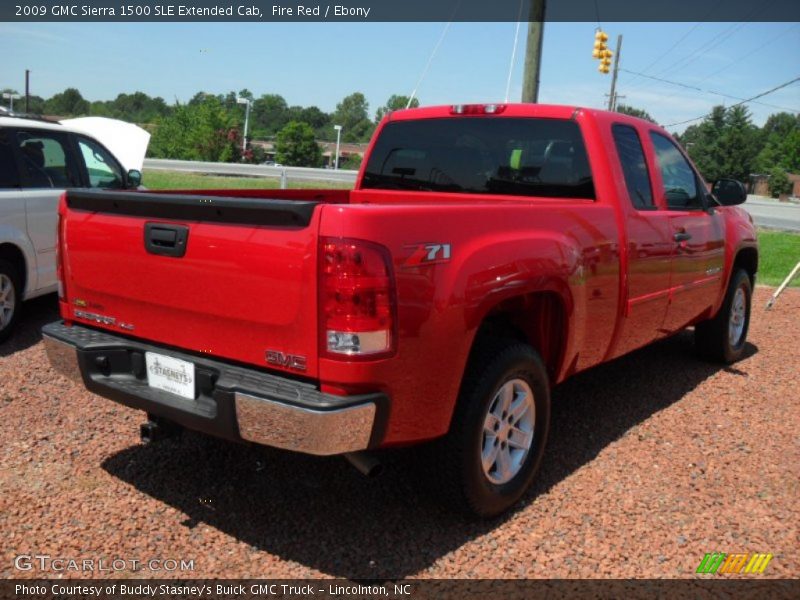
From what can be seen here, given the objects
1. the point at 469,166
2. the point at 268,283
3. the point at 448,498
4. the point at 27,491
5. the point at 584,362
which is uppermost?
the point at 469,166

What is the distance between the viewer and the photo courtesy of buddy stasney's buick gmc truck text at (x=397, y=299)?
251cm

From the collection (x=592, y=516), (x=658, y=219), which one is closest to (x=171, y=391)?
(x=592, y=516)

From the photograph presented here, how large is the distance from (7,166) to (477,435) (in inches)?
188

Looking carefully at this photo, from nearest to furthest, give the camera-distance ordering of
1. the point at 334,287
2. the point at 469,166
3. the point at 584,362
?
the point at 334,287, the point at 584,362, the point at 469,166

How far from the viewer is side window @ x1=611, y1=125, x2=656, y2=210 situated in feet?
13.8

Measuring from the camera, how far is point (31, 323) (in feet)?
21.1

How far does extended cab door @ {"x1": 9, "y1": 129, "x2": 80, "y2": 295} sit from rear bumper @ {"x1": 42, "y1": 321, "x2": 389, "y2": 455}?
3.25 metres

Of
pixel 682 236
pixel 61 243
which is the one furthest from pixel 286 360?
pixel 682 236

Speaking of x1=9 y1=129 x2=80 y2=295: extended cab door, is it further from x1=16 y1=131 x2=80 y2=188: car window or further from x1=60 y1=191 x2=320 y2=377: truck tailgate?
x1=60 y1=191 x2=320 y2=377: truck tailgate

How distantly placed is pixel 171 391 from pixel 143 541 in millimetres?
692

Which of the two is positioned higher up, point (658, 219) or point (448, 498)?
point (658, 219)

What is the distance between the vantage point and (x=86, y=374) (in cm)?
311

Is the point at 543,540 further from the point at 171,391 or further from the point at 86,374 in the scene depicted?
the point at 86,374

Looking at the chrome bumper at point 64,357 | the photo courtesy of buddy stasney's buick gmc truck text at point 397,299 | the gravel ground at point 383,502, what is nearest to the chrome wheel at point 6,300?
the gravel ground at point 383,502
